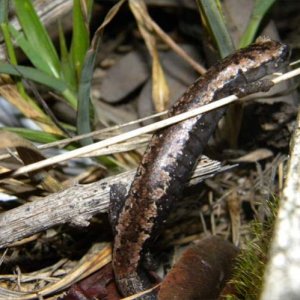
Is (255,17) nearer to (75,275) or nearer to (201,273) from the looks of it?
(201,273)

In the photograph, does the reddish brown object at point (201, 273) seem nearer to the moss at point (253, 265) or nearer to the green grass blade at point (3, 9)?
the moss at point (253, 265)

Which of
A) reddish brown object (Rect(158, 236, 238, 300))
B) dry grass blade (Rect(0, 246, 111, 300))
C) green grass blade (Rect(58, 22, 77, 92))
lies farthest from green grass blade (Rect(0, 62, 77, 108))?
reddish brown object (Rect(158, 236, 238, 300))

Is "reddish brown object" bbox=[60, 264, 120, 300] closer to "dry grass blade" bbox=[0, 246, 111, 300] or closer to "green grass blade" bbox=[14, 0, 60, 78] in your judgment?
"dry grass blade" bbox=[0, 246, 111, 300]

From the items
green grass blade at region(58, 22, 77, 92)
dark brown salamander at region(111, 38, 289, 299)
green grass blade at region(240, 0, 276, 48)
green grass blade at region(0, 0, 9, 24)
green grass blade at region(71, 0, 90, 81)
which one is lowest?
dark brown salamander at region(111, 38, 289, 299)

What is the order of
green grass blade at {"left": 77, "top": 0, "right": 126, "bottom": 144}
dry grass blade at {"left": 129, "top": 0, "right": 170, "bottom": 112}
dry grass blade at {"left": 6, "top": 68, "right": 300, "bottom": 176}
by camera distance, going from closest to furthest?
dry grass blade at {"left": 6, "top": 68, "right": 300, "bottom": 176}
green grass blade at {"left": 77, "top": 0, "right": 126, "bottom": 144}
dry grass blade at {"left": 129, "top": 0, "right": 170, "bottom": 112}

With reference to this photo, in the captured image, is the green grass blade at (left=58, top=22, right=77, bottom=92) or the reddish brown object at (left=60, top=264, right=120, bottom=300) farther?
the green grass blade at (left=58, top=22, right=77, bottom=92)

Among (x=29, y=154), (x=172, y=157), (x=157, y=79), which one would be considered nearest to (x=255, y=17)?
(x=157, y=79)

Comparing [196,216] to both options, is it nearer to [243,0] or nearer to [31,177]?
[31,177]
